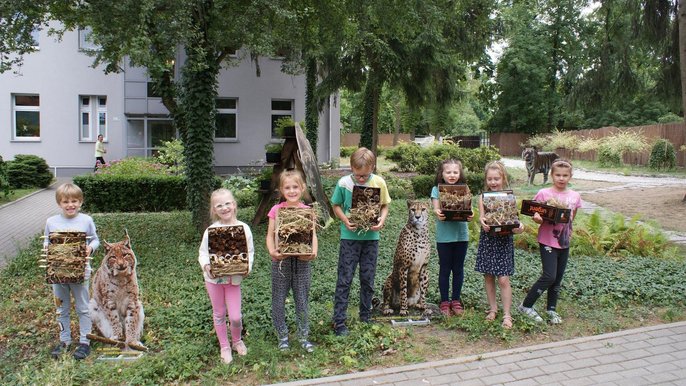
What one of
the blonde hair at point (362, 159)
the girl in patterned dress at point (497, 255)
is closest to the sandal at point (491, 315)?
the girl in patterned dress at point (497, 255)

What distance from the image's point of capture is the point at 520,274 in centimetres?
730

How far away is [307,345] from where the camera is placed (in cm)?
471

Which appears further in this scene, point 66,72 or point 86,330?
point 66,72

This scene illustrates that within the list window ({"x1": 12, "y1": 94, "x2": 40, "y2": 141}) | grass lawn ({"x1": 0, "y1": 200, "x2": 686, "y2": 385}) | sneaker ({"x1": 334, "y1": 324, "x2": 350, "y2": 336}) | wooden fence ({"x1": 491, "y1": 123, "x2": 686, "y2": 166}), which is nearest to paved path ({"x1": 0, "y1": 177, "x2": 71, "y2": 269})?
grass lawn ({"x1": 0, "y1": 200, "x2": 686, "y2": 385})

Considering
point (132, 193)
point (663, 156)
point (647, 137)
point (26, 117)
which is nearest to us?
point (132, 193)

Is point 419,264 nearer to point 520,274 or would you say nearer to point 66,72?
point 520,274

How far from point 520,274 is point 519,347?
2.56 m

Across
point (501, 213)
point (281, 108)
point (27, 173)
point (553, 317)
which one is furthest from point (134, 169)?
point (553, 317)

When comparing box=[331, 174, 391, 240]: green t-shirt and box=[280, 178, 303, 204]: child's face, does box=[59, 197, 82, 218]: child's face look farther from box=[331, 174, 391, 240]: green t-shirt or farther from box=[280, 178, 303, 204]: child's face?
box=[331, 174, 391, 240]: green t-shirt

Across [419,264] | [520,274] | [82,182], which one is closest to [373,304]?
[419,264]

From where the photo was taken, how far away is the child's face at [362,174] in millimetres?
4968

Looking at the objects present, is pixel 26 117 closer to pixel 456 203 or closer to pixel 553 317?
pixel 456 203

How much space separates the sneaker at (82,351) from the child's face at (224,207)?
1.77 meters

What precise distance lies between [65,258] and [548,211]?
4736 millimetres
